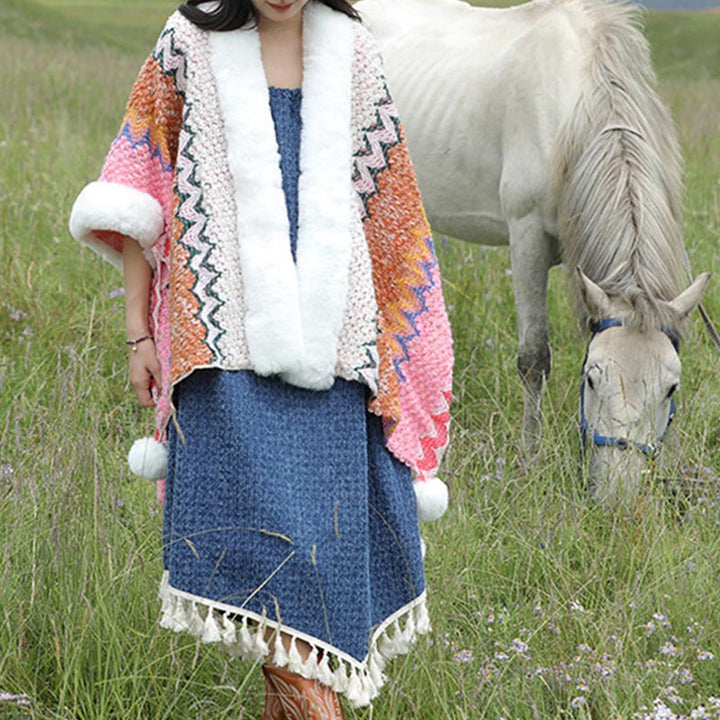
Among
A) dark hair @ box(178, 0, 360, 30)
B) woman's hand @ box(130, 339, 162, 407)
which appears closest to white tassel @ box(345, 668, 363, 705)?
woman's hand @ box(130, 339, 162, 407)

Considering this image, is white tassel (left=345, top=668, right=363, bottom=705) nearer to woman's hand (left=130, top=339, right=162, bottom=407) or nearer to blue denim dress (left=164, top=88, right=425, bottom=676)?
blue denim dress (left=164, top=88, right=425, bottom=676)

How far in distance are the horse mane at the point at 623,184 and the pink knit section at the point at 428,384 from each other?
1461mm

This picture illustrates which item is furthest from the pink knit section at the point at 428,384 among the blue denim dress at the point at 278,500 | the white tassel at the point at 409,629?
the white tassel at the point at 409,629

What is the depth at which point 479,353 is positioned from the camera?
490cm

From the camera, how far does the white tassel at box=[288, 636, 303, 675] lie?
2.08 meters

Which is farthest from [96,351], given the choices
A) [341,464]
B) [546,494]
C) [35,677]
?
[341,464]

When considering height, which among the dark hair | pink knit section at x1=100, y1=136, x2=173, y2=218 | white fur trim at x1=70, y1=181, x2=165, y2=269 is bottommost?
white fur trim at x1=70, y1=181, x2=165, y2=269

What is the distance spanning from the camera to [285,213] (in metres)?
2.15

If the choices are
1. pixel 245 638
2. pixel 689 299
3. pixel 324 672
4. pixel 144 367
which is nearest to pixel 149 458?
pixel 144 367

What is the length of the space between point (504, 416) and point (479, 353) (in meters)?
0.57

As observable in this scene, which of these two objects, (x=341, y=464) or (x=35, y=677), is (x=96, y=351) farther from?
(x=341, y=464)

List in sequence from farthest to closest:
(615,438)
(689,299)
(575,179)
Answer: (575,179)
(689,299)
(615,438)

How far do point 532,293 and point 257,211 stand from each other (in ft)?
8.58

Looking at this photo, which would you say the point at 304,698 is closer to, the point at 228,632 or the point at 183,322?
the point at 228,632
